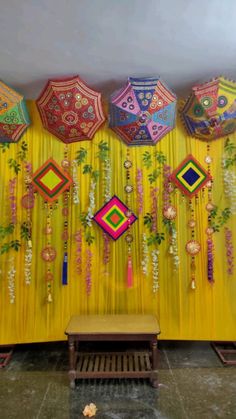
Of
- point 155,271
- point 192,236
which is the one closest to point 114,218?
point 155,271

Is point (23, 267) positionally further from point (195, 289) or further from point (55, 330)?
point (195, 289)

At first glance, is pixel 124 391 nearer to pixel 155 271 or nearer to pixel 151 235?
pixel 155 271

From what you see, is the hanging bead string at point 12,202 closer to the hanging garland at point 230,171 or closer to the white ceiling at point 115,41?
the white ceiling at point 115,41

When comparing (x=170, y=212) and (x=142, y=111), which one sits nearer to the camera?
(x=142, y=111)

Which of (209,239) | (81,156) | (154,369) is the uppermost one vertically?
(81,156)

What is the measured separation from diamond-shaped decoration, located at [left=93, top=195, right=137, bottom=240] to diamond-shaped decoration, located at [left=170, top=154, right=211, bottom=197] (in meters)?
0.51

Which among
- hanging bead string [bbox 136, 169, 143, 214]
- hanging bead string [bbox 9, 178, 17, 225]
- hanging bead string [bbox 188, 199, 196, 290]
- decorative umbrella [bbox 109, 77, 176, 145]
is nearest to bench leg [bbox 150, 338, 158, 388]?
hanging bead string [bbox 188, 199, 196, 290]

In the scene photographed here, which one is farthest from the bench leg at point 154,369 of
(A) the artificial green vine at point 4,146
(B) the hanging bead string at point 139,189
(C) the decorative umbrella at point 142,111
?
(A) the artificial green vine at point 4,146

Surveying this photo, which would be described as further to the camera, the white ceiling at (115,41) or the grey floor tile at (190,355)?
the grey floor tile at (190,355)

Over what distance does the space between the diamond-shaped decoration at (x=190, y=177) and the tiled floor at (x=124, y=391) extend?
1444 mm

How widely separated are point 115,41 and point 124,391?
2368mm

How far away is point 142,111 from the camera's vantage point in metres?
2.42

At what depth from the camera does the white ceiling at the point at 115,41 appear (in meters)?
1.67

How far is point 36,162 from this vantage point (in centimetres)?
270
